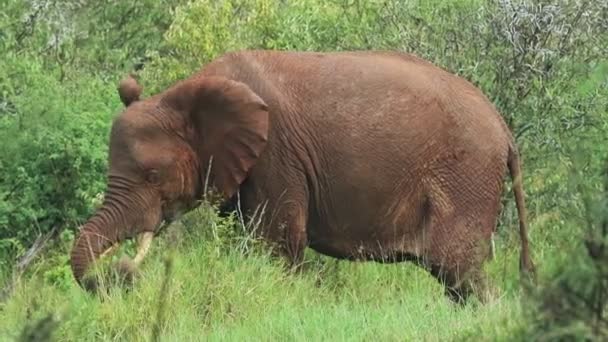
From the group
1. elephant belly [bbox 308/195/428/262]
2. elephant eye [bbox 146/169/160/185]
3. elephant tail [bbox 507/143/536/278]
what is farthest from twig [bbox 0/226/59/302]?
elephant tail [bbox 507/143/536/278]

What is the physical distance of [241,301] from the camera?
855cm

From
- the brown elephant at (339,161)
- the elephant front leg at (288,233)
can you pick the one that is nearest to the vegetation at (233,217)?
the elephant front leg at (288,233)

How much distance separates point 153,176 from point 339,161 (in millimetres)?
1081

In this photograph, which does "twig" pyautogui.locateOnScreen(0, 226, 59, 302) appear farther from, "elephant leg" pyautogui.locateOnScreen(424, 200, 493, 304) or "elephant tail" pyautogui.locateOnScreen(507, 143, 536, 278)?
"elephant tail" pyautogui.locateOnScreen(507, 143, 536, 278)

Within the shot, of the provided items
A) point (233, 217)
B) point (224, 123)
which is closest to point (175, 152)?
point (224, 123)

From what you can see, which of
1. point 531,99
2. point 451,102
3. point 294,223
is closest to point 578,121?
point 531,99

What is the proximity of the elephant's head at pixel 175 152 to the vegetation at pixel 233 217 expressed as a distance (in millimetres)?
221

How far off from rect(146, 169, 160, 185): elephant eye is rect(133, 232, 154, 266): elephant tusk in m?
0.30

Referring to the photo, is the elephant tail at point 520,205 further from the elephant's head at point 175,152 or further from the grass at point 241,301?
the elephant's head at point 175,152

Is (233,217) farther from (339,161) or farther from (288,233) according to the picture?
(339,161)

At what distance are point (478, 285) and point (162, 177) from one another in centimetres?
192

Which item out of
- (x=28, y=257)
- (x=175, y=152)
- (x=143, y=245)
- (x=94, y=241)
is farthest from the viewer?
(x=28, y=257)

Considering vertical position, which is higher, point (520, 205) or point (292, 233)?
point (520, 205)

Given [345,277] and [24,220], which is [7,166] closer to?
[24,220]
